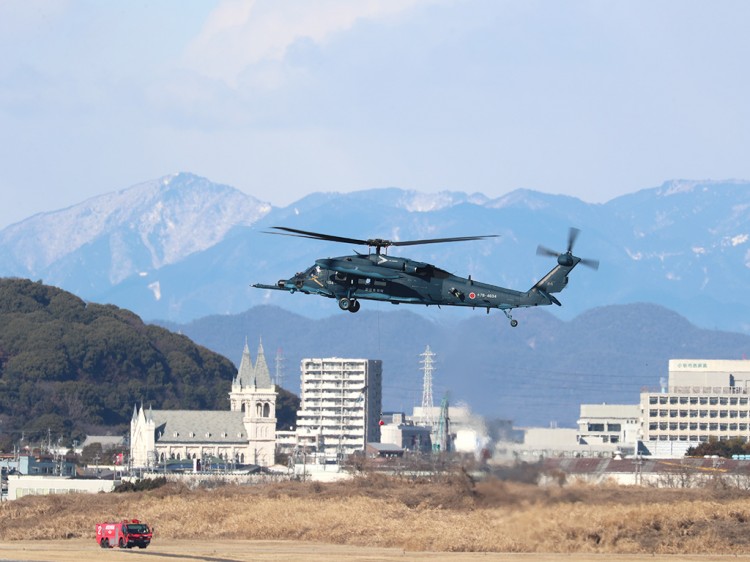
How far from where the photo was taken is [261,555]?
9412 centimetres

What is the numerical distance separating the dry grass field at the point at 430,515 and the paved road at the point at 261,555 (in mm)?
1913

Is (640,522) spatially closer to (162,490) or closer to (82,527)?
(82,527)

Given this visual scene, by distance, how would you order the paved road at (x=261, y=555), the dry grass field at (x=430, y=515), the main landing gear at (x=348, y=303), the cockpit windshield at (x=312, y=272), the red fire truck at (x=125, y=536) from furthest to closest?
the red fire truck at (x=125, y=536)
the cockpit windshield at (x=312, y=272)
the dry grass field at (x=430, y=515)
the main landing gear at (x=348, y=303)
the paved road at (x=261, y=555)

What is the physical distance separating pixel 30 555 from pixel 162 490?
160ft

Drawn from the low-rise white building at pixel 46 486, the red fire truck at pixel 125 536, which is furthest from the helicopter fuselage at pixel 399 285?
the low-rise white building at pixel 46 486

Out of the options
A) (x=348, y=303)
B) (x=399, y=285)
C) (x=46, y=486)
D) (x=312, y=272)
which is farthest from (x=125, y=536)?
(x=46, y=486)

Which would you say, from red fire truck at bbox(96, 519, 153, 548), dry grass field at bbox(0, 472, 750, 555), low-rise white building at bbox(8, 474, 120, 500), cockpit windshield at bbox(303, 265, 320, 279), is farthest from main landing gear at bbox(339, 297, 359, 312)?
low-rise white building at bbox(8, 474, 120, 500)

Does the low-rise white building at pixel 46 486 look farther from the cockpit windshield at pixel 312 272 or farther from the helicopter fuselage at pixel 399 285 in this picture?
the helicopter fuselage at pixel 399 285

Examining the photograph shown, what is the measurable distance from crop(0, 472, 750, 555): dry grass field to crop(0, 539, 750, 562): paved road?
6.28 feet

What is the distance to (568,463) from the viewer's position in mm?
92875

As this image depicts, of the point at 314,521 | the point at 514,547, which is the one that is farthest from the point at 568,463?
the point at 314,521

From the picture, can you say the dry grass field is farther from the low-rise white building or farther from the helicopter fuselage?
the low-rise white building

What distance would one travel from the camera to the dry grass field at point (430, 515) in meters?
90.1

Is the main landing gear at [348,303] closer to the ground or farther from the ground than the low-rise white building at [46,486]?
farther from the ground
